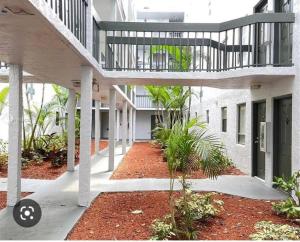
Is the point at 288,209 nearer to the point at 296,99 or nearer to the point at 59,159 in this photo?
the point at 296,99

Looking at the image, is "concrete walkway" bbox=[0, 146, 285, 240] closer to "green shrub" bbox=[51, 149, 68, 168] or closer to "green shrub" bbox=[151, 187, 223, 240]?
"green shrub" bbox=[51, 149, 68, 168]

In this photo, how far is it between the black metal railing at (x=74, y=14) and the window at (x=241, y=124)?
7.34m

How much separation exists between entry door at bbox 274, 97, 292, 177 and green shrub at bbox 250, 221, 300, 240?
338 cm

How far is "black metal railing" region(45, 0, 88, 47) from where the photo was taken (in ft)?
19.4

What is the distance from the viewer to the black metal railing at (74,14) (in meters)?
5.92

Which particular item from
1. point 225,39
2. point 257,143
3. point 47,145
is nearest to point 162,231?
point 225,39

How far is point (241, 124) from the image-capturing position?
45.2ft

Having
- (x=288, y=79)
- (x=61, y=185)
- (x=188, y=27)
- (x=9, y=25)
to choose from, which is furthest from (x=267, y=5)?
(x=9, y=25)

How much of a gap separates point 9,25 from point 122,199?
16.0 feet

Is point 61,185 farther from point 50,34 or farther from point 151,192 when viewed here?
point 50,34

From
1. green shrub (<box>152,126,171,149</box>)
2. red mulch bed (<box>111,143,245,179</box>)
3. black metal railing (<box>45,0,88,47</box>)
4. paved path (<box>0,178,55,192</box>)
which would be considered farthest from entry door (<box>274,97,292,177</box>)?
paved path (<box>0,178,55,192</box>)

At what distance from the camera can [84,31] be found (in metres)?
7.89

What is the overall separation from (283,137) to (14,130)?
6431 mm

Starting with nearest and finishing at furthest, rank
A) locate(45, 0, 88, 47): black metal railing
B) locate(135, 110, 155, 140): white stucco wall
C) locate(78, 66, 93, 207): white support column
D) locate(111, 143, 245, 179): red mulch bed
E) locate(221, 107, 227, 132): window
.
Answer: locate(45, 0, 88, 47): black metal railing, locate(78, 66, 93, 207): white support column, locate(111, 143, 245, 179): red mulch bed, locate(221, 107, 227, 132): window, locate(135, 110, 155, 140): white stucco wall
